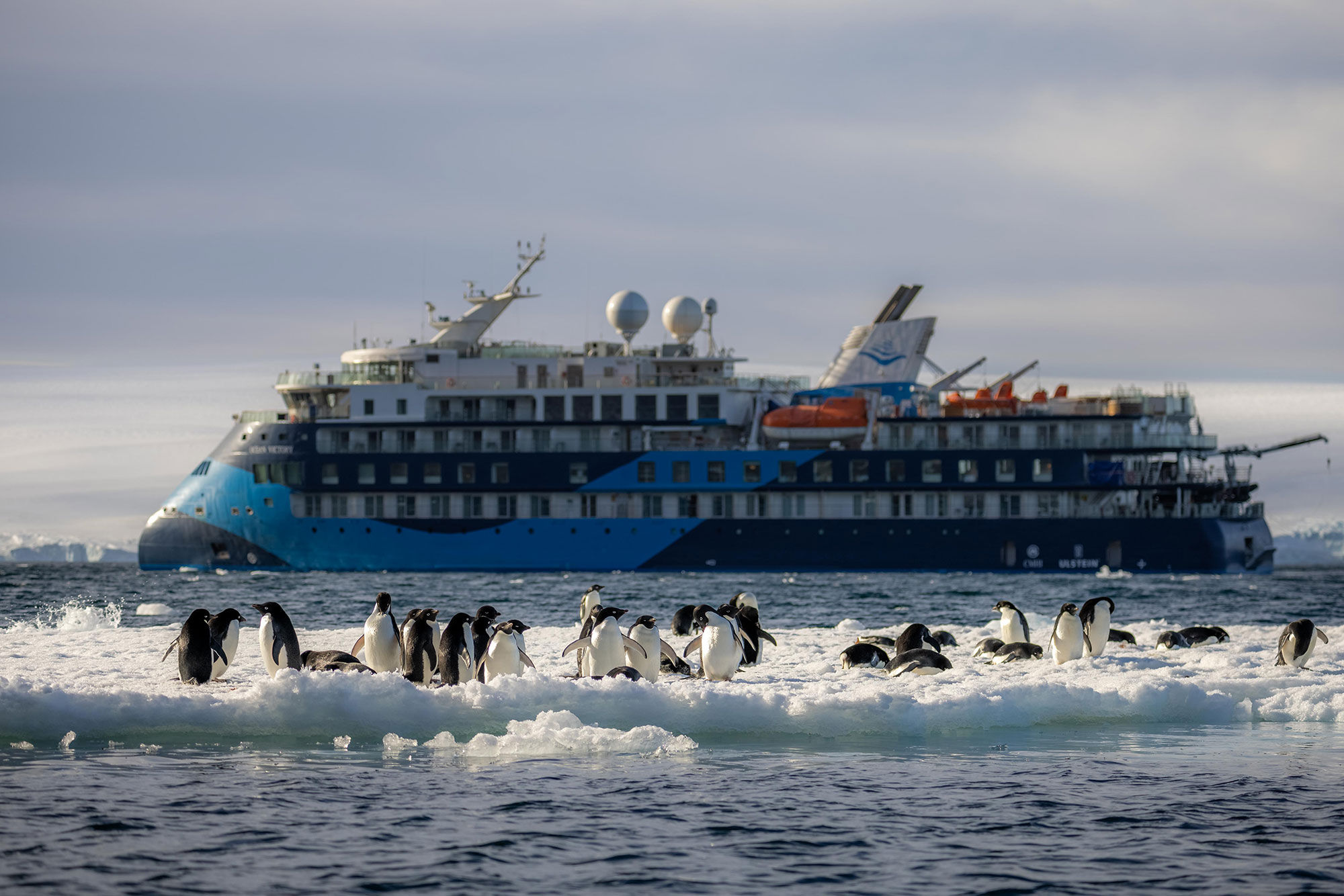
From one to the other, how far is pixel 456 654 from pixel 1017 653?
8.12 meters

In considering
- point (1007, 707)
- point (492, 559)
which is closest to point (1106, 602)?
point (1007, 707)

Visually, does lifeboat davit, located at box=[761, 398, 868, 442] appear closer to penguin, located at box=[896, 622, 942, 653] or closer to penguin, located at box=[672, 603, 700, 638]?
penguin, located at box=[672, 603, 700, 638]

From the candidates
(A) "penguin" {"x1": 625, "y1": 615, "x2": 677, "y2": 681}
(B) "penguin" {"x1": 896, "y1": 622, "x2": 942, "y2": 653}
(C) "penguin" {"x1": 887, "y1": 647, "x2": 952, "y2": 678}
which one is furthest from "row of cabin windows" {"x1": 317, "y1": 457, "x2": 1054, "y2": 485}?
(A) "penguin" {"x1": 625, "y1": 615, "x2": 677, "y2": 681}

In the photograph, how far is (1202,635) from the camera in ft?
75.5

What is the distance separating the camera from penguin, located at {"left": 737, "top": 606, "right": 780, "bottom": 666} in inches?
754

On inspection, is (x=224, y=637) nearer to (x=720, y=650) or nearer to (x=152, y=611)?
(x=720, y=650)

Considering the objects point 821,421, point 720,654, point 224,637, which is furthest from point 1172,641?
point 821,421

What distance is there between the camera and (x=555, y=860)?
9375 mm

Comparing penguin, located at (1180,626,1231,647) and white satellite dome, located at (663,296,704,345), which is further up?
white satellite dome, located at (663,296,704,345)

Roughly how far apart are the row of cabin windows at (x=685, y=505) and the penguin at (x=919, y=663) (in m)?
40.2

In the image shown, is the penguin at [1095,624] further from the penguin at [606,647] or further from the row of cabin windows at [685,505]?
the row of cabin windows at [685,505]

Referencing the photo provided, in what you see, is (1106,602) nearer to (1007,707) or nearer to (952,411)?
(1007,707)

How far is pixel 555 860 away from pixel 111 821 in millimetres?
3334

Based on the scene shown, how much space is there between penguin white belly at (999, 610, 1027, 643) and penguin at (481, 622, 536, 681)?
848 cm
